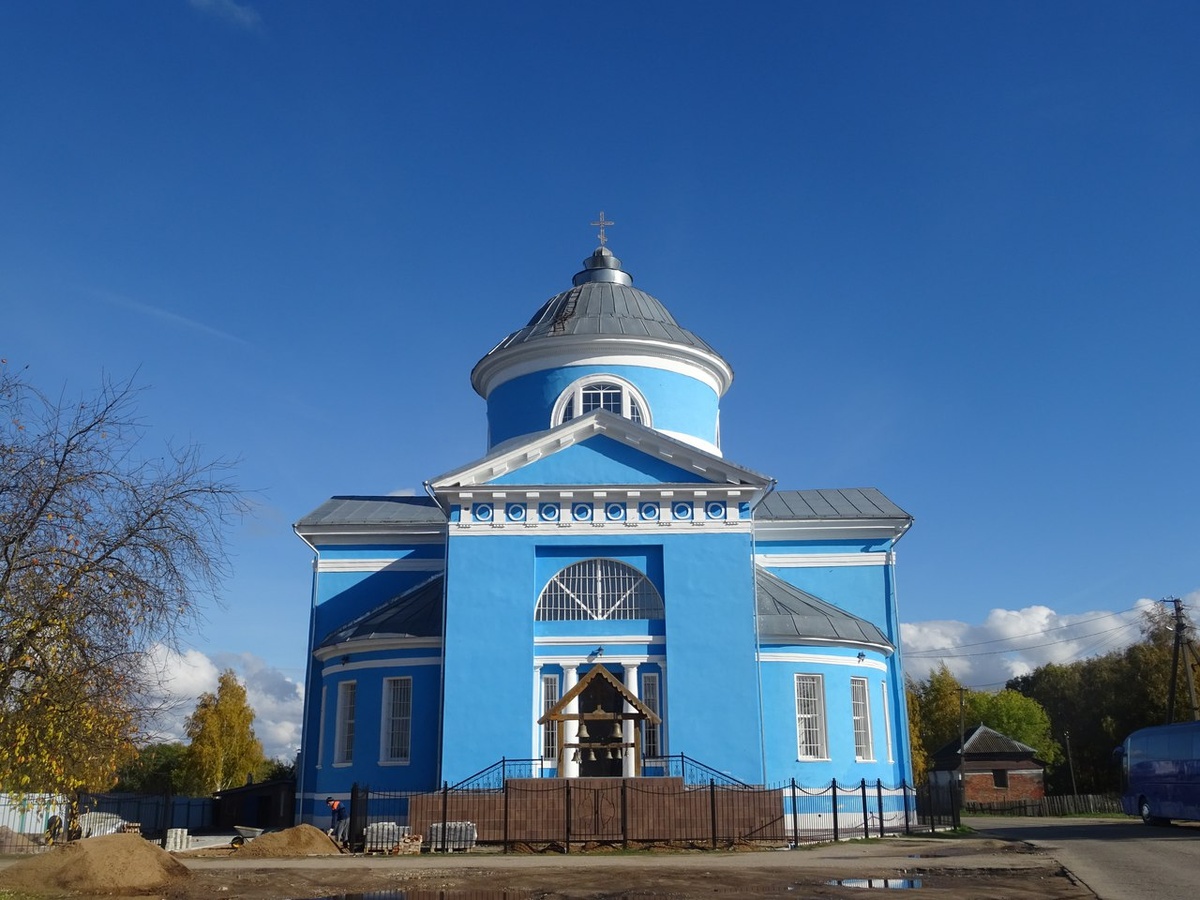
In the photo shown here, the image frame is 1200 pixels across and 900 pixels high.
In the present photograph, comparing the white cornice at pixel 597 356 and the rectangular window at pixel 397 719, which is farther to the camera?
the white cornice at pixel 597 356

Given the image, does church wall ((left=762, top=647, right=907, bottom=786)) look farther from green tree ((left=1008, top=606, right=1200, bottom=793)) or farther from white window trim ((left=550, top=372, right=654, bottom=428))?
green tree ((left=1008, top=606, right=1200, bottom=793))

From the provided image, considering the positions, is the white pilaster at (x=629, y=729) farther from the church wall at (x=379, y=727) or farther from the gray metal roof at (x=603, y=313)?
the gray metal roof at (x=603, y=313)

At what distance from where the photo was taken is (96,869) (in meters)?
13.6

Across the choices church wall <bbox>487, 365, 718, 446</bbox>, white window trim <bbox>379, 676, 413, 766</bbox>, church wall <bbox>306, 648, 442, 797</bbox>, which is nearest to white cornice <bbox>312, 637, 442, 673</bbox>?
church wall <bbox>306, 648, 442, 797</bbox>

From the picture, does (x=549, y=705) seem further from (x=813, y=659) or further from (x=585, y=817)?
(x=813, y=659)

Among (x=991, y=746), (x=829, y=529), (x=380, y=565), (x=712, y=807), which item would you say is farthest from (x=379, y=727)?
(x=991, y=746)

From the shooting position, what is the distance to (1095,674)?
66.2 metres

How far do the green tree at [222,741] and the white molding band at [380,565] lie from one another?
22.9 m

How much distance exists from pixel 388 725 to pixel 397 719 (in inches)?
9.6

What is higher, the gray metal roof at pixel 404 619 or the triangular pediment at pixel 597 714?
the gray metal roof at pixel 404 619

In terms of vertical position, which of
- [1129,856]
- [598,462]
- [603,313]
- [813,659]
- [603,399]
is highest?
[603,313]

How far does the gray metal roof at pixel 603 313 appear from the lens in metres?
29.1

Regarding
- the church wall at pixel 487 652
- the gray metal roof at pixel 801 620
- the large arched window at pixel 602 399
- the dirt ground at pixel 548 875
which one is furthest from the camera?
the large arched window at pixel 602 399

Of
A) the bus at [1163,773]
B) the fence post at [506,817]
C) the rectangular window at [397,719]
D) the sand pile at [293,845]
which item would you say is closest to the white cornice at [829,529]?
the bus at [1163,773]
